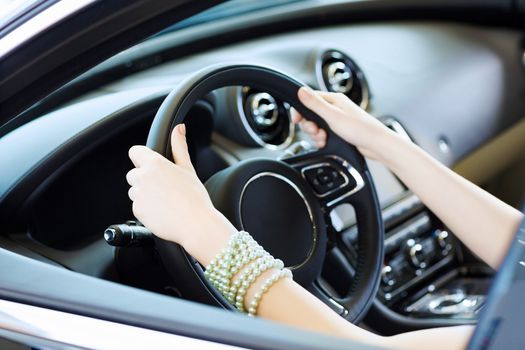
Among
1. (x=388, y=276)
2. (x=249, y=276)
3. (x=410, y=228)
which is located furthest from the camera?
(x=410, y=228)

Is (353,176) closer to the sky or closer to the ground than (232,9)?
closer to the ground

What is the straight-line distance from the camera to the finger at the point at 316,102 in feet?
5.45

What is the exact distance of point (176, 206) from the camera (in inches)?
50.6

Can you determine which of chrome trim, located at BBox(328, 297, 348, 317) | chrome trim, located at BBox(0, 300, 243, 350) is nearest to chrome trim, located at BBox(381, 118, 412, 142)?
chrome trim, located at BBox(328, 297, 348, 317)

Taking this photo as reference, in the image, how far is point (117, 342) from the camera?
109cm

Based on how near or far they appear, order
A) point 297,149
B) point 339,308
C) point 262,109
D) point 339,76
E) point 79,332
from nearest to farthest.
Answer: point 79,332, point 339,308, point 297,149, point 262,109, point 339,76

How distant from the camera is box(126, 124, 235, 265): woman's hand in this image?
126 centimetres

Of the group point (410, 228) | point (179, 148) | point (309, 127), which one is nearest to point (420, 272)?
point (410, 228)

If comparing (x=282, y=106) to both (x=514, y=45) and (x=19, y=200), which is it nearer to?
(x=19, y=200)

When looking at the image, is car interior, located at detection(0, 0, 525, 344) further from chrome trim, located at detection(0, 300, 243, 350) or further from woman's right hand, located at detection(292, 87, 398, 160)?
chrome trim, located at detection(0, 300, 243, 350)

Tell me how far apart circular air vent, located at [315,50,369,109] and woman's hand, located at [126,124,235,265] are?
102 centimetres

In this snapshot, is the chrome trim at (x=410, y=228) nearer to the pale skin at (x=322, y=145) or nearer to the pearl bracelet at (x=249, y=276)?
the pale skin at (x=322, y=145)

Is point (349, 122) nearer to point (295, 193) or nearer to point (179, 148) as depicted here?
point (295, 193)

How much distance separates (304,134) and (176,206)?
0.75m
